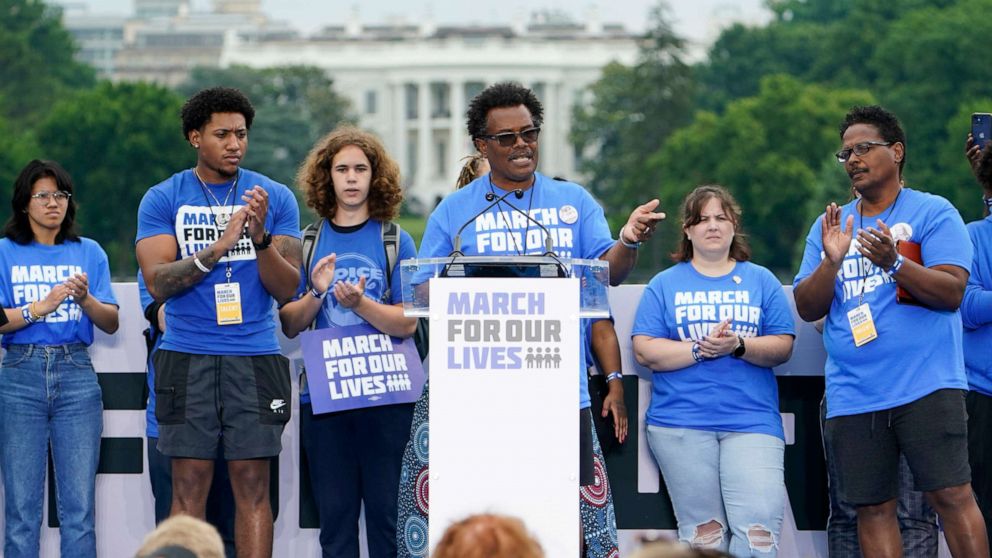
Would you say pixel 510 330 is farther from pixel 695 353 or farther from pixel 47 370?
pixel 47 370

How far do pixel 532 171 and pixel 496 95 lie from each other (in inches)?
13.9

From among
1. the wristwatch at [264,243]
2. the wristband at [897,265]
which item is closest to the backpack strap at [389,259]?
the wristwatch at [264,243]

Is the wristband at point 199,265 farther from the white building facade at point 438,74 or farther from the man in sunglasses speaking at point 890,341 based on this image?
the white building facade at point 438,74

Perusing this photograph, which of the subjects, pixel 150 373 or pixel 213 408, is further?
pixel 150 373

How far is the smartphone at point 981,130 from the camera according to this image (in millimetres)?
8203

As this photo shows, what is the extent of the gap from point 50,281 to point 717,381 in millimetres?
3035

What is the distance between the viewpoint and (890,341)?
743 centimetres

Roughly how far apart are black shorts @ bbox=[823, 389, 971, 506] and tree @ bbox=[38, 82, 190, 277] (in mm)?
70077

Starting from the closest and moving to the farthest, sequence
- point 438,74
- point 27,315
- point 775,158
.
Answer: point 27,315 < point 775,158 < point 438,74

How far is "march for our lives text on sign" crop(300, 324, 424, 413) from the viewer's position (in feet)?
25.9

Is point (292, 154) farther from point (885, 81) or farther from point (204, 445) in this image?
point (204, 445)

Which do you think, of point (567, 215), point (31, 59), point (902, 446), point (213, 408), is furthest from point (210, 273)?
point (31, 59)

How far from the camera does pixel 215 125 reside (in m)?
7.83

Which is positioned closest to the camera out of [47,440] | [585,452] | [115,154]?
[585,452]
